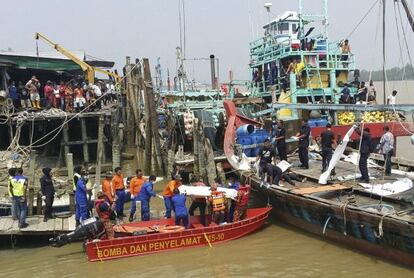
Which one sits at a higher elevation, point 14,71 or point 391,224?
point 14,71

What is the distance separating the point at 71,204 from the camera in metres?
13.0

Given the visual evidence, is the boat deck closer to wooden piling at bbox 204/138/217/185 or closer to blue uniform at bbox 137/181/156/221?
blue uniform at bbox 137/181/156/221

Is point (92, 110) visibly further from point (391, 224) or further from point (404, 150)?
point (404, 150)

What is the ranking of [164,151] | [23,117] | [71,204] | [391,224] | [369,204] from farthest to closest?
1. [164,151]
2. [23,117]
3. [71,204]
4. [369,204]
5. [391,224]

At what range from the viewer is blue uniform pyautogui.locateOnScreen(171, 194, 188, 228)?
1160 cm

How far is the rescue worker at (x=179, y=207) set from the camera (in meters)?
11.6

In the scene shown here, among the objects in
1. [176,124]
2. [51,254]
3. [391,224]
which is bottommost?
[51,254]

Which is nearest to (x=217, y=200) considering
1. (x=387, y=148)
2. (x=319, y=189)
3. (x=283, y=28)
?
(x=319, y=189)

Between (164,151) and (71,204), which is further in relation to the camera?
(164,151)

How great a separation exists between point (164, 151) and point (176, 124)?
1.37 m

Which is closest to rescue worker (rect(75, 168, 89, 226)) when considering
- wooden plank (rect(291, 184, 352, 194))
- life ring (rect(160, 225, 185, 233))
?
life ring (rect(160, 225, 185, 233))

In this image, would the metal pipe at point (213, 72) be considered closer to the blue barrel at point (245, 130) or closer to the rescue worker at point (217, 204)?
the blue barrel at point (245, 130)

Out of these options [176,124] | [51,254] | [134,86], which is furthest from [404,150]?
[51,254]

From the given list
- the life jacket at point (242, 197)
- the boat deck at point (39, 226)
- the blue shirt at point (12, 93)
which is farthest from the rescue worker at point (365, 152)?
the blue shirt at point (12, 93)
